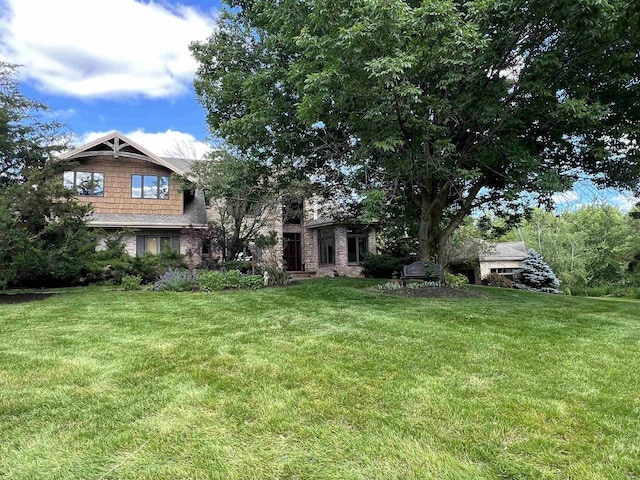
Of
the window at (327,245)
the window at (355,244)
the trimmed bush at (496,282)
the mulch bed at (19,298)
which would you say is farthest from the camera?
the trimmed bush at (496,282)

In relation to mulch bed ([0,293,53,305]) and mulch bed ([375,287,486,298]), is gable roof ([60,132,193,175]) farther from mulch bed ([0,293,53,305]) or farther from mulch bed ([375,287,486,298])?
mulch bed ([375,287,486,298])

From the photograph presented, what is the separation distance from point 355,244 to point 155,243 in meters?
9.76

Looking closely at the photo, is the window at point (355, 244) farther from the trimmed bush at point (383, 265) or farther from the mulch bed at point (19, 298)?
the mulch bed at point (19, 298)

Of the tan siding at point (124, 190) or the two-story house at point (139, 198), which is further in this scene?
the tan siding at point (124, 190)

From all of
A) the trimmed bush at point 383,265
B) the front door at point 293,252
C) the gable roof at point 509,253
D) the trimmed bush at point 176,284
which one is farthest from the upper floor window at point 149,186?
the gable roof at point 509,253

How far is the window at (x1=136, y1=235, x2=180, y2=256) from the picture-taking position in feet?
59.4

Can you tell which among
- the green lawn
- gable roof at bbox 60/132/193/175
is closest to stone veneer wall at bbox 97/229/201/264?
gable roof at bbox 60/132/193/175

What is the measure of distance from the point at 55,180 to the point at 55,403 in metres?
9.21

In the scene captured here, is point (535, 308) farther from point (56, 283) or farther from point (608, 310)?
point (56, 283)

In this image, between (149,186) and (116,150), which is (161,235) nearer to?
(149,186)

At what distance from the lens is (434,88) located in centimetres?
862

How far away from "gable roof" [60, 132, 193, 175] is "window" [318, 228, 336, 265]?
7.81 meters

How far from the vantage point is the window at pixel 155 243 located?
1809 cm

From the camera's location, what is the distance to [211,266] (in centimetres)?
1656
